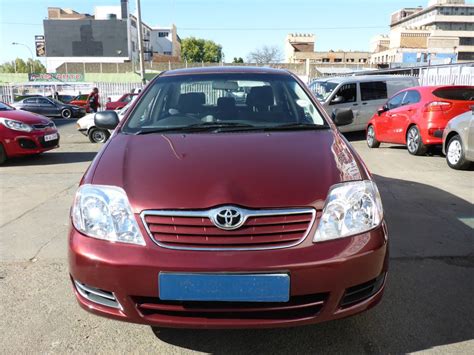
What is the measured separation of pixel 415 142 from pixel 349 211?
7535mm

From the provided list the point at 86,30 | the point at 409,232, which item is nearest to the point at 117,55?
the point at 86,30

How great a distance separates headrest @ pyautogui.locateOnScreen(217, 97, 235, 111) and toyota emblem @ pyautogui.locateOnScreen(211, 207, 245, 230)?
144 centimetres

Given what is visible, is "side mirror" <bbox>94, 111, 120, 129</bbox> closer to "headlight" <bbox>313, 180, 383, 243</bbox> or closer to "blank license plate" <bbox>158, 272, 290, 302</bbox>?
"blank license plate" <bbox>158, 272, 290, 302</bbox>

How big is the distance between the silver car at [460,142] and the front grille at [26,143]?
7.75 m

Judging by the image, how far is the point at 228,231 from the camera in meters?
2.09

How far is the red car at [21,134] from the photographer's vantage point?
8391 mm

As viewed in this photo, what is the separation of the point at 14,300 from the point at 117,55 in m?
78.8

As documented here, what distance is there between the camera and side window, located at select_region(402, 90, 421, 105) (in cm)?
917

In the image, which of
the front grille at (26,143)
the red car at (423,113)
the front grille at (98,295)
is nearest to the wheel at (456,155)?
A: the red car at (423,113)

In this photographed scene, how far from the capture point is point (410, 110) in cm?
916

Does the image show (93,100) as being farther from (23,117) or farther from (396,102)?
(396,102)

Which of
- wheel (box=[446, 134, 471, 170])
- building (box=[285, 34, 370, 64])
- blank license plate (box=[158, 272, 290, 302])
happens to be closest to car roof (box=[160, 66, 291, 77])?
blank license plate (box=[158, 272, 290, 302])

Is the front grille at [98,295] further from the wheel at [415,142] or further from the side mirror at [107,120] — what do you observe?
the wheel at [415,142]

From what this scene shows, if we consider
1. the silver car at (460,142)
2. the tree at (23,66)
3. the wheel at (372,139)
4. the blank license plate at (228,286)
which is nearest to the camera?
the blank license plate at (228,286)
